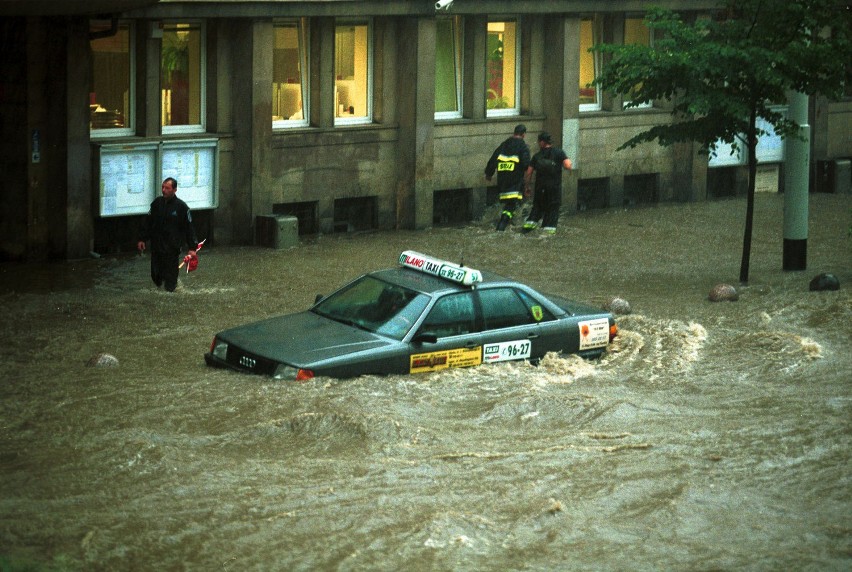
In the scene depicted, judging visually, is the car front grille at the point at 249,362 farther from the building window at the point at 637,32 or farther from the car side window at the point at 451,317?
the building window at the point at 637,32

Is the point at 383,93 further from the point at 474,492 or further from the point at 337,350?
the point at 474,492

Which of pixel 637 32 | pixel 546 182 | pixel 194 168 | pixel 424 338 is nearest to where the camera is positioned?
pixel 424 338

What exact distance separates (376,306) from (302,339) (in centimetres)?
89

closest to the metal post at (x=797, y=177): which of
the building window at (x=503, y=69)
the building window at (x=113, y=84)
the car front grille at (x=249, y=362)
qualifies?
the building window at (x=503, y=69)

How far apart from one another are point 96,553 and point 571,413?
16.3 feet

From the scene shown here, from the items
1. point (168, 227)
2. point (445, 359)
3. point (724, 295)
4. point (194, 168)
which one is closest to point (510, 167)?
point (194, 168)

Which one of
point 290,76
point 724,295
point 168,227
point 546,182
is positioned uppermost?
point 290,76

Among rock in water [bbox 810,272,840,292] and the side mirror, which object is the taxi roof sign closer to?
the side mirror

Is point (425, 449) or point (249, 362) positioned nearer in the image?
point (425, 449)

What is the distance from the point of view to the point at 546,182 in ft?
77.4

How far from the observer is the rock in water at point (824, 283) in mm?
18828

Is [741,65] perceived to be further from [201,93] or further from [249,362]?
[249,362]

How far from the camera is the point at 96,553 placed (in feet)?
29.9

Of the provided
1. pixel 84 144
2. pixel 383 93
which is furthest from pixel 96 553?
pixel 383 93
